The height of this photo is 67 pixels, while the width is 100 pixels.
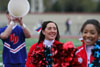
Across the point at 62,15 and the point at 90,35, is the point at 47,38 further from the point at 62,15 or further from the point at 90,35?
the point at 62,15

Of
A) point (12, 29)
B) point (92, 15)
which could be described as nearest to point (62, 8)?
point (92, 15)

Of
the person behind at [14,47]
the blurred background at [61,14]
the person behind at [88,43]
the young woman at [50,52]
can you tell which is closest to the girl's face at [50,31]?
the young woman at [50,52]

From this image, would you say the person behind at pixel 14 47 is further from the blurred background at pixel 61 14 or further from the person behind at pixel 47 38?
the blurred background at pixel 61 14

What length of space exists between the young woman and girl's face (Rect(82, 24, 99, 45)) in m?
0.20

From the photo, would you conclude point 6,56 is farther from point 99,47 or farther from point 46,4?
point 46,4

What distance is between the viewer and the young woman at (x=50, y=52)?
2.97 m

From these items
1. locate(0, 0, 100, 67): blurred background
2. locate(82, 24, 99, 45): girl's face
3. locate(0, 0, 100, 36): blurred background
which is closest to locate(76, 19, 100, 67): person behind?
locate(82, 24, 99, 45): girl's face

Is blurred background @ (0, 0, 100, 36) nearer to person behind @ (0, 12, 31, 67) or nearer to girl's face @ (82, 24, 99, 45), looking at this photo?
person behind @ (0, 12, 31, 67)

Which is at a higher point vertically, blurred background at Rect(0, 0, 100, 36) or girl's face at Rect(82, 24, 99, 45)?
blurred background at Rect(0, 0, 100, 36)

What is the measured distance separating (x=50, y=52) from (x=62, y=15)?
93.2ft

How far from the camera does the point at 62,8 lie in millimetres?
52344

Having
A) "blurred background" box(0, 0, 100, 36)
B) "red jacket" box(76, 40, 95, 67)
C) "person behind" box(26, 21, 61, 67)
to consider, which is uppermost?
"blurred background" box(0, 0, 100, 36)

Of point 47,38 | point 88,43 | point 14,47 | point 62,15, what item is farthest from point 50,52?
point 62,15

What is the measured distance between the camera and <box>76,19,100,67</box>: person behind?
9.70 feet
